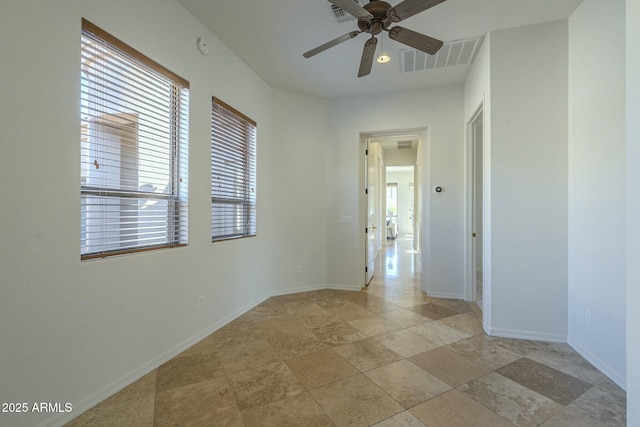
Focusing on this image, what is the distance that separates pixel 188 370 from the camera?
207 cm

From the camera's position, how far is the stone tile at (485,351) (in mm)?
2217

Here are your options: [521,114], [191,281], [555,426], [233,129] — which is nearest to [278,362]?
[191,281]

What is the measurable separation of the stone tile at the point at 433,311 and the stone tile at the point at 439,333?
0.75 ft

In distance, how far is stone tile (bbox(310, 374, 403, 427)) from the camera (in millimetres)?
1584

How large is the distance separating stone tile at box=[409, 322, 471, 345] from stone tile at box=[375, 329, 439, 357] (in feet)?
0.27

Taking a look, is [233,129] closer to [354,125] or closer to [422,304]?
[354,125]

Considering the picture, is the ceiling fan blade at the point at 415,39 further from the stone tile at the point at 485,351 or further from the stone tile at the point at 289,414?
the stone tile at the point at 289,414

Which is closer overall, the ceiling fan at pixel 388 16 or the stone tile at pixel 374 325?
the ceiling fan at pixel 388 16

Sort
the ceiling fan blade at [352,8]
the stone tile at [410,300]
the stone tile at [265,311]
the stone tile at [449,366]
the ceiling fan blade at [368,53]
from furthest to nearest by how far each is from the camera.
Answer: the stone tile at [410,300]
the stone tile at [265,311]
the ceiling fan blade at [368,53]
the stone tile at [449,366]
the ceiling fan blade at [352,8]

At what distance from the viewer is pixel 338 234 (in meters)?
4.28

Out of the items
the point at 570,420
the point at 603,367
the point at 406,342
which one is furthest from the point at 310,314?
the point at 603,367

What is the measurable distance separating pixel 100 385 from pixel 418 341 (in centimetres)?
249

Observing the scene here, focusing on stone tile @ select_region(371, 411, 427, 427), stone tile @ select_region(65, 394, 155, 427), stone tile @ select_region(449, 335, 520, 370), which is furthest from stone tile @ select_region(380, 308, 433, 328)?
stone tile @ select_region(65, 394, 155, 427)

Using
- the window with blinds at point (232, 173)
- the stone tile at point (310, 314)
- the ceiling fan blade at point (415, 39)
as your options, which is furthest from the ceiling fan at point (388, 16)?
the stone tile at point (310, 314)
